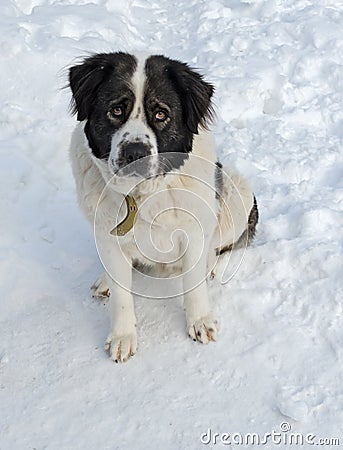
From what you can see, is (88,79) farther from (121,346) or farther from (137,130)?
(121,346)

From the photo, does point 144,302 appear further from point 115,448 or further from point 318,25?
point 318,25

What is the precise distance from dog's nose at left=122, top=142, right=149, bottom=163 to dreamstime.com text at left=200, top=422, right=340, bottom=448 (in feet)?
4.00

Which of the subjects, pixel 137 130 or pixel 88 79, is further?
pixel 88 79

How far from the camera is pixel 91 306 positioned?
11.5 ft

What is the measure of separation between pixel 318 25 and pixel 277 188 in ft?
7.47

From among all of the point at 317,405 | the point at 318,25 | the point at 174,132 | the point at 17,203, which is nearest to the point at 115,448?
the point at 317,405

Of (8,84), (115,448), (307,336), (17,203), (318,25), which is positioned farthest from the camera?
(318,25)

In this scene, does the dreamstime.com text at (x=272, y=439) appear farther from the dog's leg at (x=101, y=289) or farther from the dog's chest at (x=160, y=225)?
the dog's leg at (x=101, y=289)

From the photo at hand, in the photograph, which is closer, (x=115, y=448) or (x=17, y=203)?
(x=115, y=448)

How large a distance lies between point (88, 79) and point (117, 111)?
23 centimetres

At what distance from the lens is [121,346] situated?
10.2ft

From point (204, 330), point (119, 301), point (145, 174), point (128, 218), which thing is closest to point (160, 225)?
point (128, 218)

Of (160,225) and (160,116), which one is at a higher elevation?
(160,116)

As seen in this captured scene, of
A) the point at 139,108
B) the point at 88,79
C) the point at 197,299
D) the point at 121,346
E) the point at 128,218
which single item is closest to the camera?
Answer: the point at 139,108
